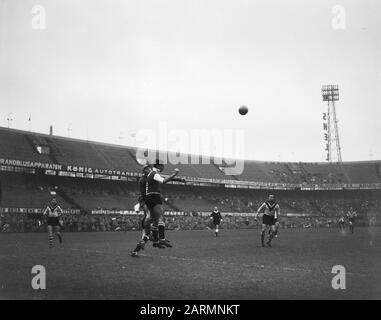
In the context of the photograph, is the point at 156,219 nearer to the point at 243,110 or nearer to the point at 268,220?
the point at 268,220

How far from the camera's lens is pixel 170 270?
9.73m

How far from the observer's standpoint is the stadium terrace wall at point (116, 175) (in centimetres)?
4228

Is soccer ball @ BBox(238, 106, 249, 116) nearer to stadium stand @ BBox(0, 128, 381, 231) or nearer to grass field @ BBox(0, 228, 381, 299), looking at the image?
grass field @ BBox(0, 228, 381, 299)

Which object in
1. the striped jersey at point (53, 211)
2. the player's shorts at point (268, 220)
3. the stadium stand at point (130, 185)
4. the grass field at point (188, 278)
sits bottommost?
the grass field at point (188, 278)

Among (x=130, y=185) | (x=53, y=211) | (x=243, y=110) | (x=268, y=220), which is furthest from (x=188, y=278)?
(x=130, y=185)

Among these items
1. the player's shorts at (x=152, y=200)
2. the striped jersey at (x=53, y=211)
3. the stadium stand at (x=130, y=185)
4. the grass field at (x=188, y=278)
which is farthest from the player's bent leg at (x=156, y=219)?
the stadium stand at (x=130, y=185)

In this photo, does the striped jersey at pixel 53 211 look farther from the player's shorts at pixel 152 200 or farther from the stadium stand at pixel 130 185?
the stadium stand at pixel 130 185

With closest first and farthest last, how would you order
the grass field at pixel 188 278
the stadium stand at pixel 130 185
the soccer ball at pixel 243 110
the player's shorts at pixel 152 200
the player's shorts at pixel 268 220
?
the grass field at pixel 188 278 < the player's shorts at pixel 152 200 < the player's shorts at pixel 268 220 < the soccer ball at pixel 243 110 < the stadium stand at pixel 130 185

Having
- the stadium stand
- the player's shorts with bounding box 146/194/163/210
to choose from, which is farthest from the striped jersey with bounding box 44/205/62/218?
the stadium stand

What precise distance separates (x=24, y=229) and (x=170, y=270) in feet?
93.0

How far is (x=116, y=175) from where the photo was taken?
1957 inches

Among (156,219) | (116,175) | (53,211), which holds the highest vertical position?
(116,175)

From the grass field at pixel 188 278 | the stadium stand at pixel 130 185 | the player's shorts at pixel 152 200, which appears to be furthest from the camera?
the stadium stand at pixel 130 185
